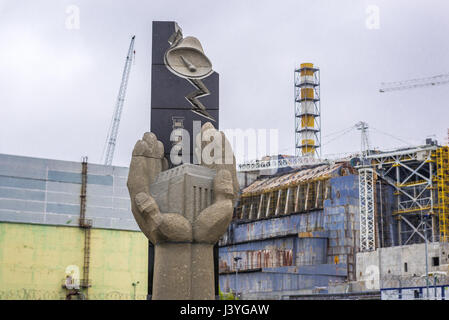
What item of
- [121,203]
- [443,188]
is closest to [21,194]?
[121,203]

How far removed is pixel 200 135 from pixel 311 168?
72114 millimetres

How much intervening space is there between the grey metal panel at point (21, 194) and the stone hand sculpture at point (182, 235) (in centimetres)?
4126

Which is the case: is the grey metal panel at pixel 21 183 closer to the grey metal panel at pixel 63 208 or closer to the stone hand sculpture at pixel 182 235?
the grey metal panel at pixel 63 208

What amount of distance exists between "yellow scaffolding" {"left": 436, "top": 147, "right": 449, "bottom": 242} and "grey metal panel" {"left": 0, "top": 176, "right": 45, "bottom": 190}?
41119 millimetres

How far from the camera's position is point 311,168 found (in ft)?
326

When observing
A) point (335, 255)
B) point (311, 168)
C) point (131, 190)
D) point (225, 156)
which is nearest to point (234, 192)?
point (225, 156)

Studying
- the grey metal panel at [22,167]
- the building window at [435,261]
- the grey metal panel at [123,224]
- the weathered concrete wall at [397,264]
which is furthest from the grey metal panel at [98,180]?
the building window at [435,261]

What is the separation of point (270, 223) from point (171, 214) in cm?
7086

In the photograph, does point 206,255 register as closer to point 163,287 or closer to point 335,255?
point 163,287

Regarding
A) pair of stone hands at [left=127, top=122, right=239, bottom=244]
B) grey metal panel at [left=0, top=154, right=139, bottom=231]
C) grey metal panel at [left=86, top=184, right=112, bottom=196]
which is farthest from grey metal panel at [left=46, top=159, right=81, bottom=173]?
pair of stone hands at [left=127, top=122, right=239, bottom=244]

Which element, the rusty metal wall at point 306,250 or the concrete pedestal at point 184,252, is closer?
the concrete pedestal at point 184,252

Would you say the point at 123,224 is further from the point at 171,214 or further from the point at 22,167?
the point at 171,214

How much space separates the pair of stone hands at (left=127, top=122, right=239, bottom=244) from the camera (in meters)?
25.5

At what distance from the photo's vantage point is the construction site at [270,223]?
6404 cm
